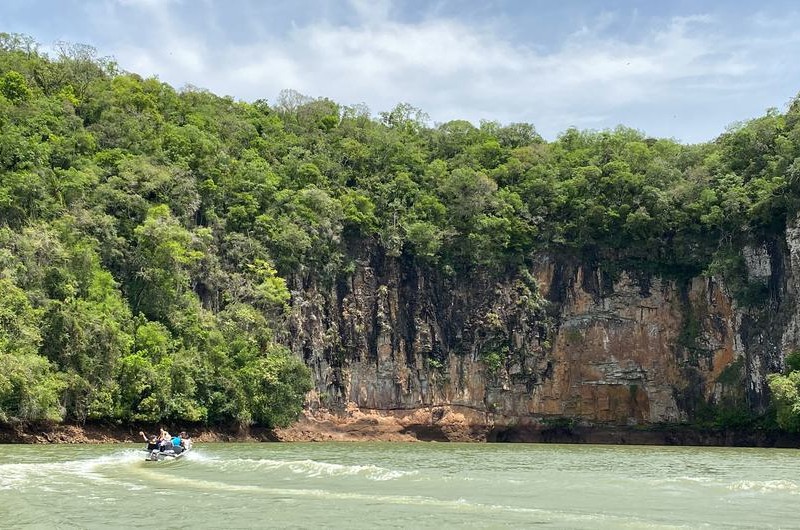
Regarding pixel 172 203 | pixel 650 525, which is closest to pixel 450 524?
pixel 650 525

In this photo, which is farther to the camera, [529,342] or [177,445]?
[529,342]

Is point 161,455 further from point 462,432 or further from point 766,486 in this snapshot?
point 462,432

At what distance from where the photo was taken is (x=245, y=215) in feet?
159

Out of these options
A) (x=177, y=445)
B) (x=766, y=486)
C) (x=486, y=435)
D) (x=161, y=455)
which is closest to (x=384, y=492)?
(x=766, y=486)

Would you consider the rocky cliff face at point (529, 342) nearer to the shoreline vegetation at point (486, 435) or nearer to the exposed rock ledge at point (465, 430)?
the exposed rock ledge at point (465, 430)

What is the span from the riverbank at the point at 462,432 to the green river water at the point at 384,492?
51.1ft

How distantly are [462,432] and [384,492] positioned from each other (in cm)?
3058

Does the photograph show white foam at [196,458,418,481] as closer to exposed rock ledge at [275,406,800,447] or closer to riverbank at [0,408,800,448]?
riverbank at [0,408,800,448]

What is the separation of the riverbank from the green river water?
15579 mm

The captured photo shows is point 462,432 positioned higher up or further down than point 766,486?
further down

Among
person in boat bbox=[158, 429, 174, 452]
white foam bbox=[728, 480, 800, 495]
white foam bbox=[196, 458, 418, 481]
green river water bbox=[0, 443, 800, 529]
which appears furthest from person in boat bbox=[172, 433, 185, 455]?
white foam bbox=[728, 480, 800, 495]

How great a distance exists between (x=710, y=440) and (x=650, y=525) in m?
33.6

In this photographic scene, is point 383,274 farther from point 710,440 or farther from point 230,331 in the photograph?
point 710,440

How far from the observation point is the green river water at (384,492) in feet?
51.7
